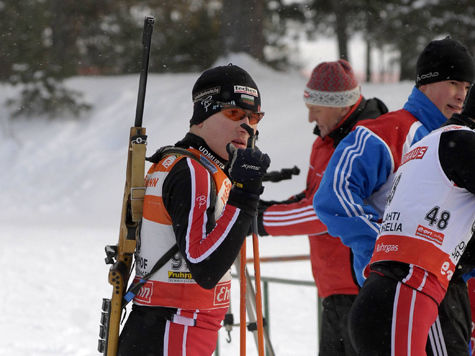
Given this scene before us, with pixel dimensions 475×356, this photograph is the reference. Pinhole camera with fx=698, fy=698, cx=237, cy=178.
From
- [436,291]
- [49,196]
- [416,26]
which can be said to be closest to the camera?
[436,291]

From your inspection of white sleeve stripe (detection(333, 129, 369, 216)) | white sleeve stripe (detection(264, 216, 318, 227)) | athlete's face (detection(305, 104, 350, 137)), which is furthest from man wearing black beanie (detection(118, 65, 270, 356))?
athlete's face (detection(305, 104, 350, 137))

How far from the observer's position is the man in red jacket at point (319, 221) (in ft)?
12.1

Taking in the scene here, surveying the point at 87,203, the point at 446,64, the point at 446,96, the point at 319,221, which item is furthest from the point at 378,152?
the point at 87,203

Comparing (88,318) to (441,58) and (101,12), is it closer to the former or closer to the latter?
(441,58)

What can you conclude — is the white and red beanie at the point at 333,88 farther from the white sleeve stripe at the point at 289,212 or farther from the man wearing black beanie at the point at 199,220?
the man wearing black beanie at the point at 199,220

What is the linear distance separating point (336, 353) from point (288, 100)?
35.3 feet

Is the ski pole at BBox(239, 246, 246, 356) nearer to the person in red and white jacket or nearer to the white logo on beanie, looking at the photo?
the person in red and white jacket

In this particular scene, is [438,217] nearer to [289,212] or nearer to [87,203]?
[289,212]

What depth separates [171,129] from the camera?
13.3 metres

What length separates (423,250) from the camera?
245cm

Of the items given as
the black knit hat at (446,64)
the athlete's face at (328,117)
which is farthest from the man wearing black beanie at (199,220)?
the athlete's face at (328,117)

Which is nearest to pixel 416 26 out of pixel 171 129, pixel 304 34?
pixel 304 34

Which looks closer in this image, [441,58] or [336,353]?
[441,58]

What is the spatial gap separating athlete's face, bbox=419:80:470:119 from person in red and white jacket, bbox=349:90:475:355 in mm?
802
